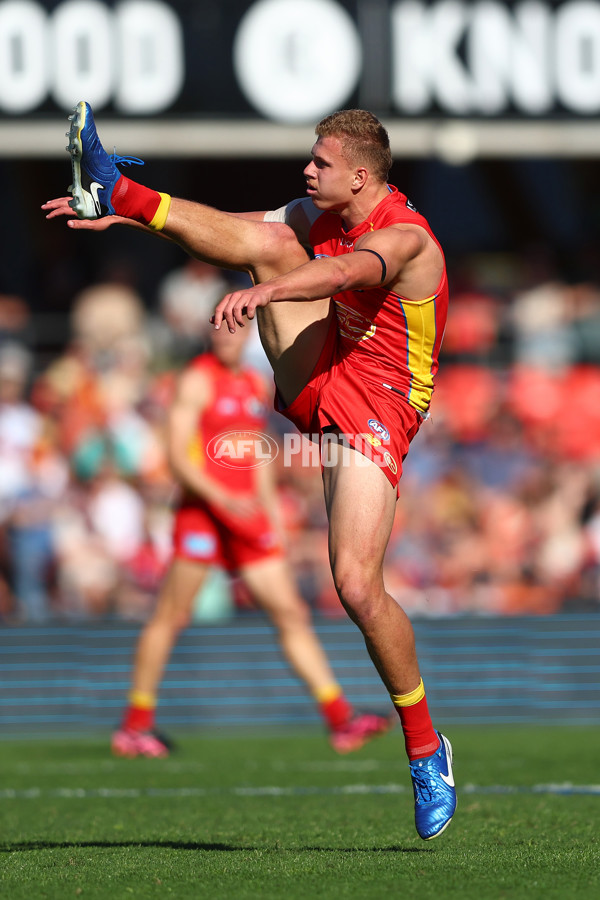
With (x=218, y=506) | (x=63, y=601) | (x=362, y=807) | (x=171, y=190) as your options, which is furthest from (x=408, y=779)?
(x=171, y=190)

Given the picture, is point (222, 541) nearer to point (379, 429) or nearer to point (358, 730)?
point (358, 730)

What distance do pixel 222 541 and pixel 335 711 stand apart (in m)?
1.19

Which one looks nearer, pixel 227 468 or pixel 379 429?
pixel 379 429

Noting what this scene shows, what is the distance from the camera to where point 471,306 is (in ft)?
43.9

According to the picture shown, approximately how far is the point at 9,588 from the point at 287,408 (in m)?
6.08

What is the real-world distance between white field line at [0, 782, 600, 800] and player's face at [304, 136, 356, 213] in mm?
2938

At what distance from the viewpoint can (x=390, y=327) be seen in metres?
4.97

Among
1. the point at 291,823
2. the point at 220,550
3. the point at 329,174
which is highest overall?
the point at 329,174

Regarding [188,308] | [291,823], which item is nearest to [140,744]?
[291,823]

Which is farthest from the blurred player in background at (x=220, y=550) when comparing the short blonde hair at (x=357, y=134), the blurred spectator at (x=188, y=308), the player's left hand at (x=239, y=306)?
the blurred spectator at (x=188, y=308)

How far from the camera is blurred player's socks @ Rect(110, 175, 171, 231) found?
4.87 m

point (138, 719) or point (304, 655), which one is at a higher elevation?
point (304, 655)

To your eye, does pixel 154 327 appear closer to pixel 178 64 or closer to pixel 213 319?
pixel 178 64

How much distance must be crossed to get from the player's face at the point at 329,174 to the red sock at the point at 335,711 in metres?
3.81
